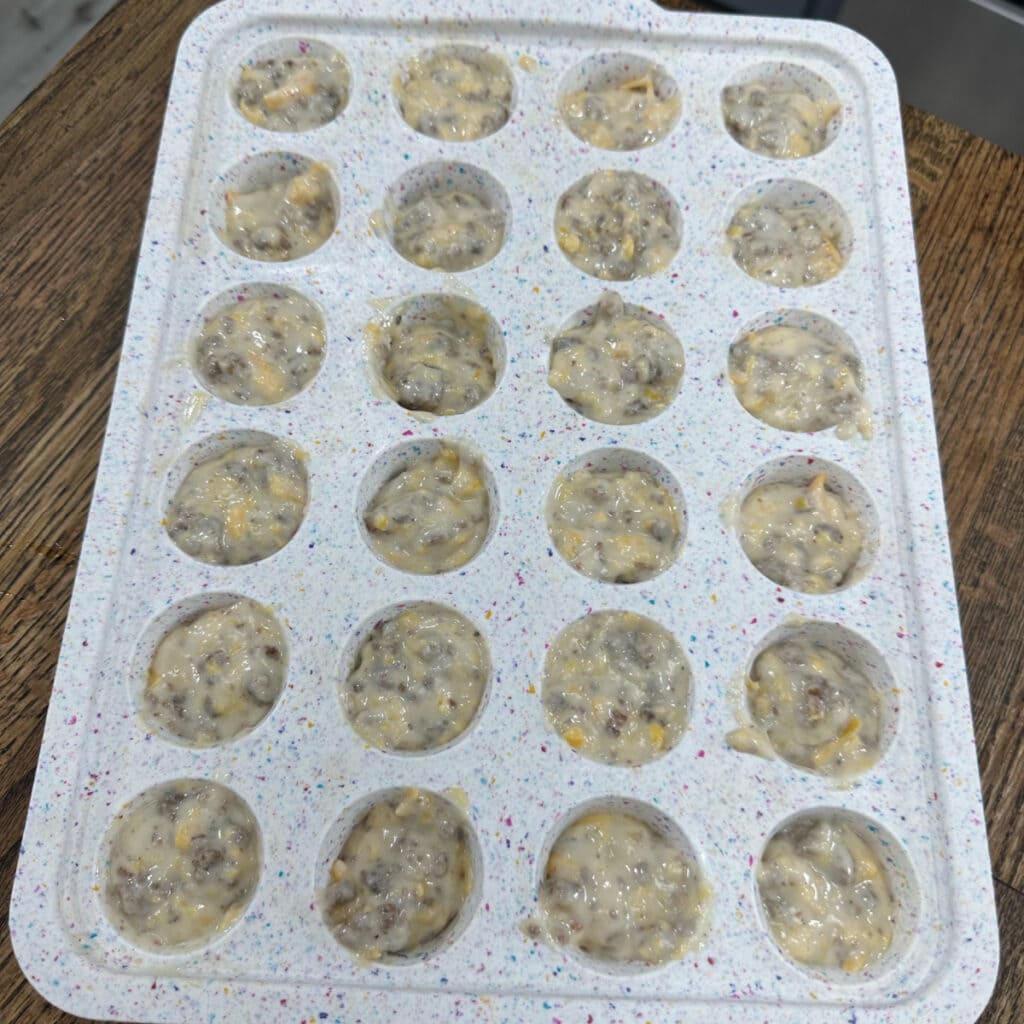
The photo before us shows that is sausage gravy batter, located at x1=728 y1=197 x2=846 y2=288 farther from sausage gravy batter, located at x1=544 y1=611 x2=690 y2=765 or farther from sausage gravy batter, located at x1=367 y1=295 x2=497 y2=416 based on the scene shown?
sausage gravy batter, located at x1=544 y1=611 x2=690 y2=765

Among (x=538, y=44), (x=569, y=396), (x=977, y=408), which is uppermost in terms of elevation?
(x=538, y=44)

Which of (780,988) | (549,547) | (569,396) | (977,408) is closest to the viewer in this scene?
(780,988)

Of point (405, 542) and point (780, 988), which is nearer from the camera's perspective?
point (780, 988)

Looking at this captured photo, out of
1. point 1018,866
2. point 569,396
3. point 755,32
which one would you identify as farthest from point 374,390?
point 1018,866

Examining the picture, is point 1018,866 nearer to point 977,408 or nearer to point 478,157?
point 977,408

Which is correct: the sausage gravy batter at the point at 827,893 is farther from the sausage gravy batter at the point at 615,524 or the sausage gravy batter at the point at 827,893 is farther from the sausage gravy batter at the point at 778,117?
the sausage gravy batter at the point at 778,117

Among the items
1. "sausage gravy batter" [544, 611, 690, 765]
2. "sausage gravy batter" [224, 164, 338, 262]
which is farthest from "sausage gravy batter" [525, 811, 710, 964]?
"sausage gravy batter" [224, 164, 338, 262]
